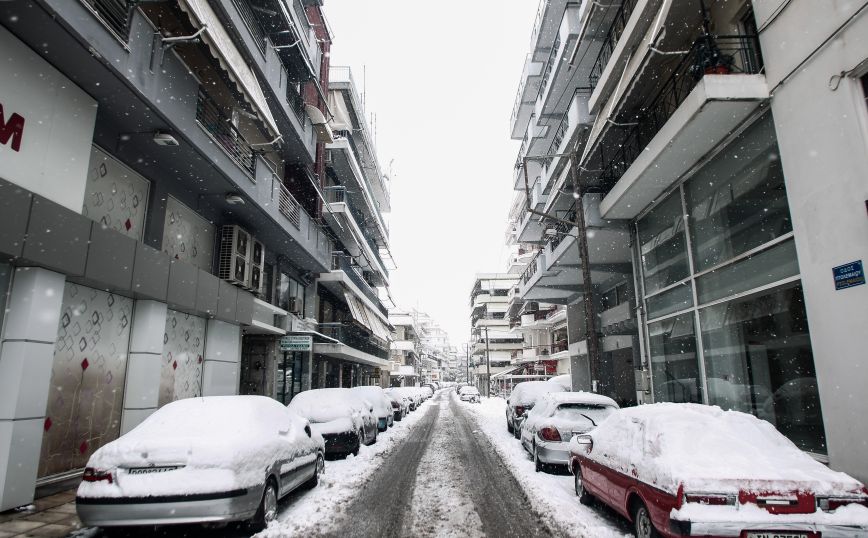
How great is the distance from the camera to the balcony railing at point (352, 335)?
2771 cm

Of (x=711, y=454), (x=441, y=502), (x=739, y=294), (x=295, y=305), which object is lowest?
(x=441, y=502)

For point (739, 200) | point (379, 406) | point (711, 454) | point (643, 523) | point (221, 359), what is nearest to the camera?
point (711, 454)

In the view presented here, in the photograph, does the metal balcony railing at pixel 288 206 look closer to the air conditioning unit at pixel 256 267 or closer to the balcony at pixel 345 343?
the air conditioning unit at pixel 256 267

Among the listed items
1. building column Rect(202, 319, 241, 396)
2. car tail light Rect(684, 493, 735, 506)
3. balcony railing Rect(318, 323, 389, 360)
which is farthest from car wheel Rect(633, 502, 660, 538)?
balcony railing Rect(318, 323, 389, 360)

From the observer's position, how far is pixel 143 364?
10156mm

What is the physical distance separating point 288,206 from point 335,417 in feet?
27.9

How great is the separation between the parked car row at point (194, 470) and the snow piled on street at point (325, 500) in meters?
0.30

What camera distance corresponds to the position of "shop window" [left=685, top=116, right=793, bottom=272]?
8.96m

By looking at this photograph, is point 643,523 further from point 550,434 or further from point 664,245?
point 664,245

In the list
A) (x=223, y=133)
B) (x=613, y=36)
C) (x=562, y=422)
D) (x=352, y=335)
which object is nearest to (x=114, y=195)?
(x=223, y=133)

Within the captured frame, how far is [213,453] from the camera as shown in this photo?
5.30 m

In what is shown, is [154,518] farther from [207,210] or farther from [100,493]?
[207,210]

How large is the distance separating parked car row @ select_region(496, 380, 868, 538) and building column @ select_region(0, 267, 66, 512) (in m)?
7.60

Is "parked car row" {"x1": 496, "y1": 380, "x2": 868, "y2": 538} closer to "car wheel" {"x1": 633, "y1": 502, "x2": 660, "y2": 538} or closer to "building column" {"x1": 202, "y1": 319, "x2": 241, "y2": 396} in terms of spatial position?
"car wheel" {"x1": 633, "y1": 502, "x2": 660, "y2": 538}
